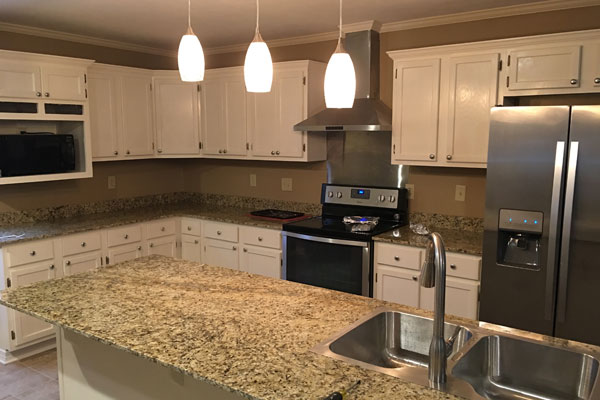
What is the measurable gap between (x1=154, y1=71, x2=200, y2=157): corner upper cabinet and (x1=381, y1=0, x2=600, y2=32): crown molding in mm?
1977

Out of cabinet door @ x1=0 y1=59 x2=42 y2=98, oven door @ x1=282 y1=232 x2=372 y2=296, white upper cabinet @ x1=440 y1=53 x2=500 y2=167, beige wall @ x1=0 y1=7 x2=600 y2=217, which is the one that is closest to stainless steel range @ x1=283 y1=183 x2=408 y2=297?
oven door @ x1=282 y1=232 x2=372 y2=296

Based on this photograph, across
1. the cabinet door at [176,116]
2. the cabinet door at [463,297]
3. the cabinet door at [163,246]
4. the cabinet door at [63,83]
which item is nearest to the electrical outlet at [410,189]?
the cabinet door at [463,297]

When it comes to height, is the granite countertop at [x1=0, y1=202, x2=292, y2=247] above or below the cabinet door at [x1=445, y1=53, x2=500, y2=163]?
below

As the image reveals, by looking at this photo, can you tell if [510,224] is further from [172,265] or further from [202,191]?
[202,191]

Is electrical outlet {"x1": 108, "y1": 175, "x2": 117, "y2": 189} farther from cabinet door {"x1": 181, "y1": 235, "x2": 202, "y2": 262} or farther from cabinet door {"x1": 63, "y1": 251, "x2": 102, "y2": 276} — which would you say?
cabinet door {"x1": 63, "y1": 251, "x2": 102, "y2": 276}

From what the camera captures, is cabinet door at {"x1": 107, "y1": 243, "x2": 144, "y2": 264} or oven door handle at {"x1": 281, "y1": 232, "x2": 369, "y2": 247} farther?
cabinet door at {"x1": 107, "y1": 243, "x2": 144, "y2": 264}

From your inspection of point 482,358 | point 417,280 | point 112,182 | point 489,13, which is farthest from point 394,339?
point 112,182

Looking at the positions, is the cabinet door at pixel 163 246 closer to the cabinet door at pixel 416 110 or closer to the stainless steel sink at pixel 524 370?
the cabinet door at pixel 416 110

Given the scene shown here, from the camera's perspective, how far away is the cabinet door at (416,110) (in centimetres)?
354

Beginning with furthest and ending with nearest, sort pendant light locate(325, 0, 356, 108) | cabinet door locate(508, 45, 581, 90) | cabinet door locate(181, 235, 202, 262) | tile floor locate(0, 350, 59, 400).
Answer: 1. cabinet door locate(181, 235, 202, 262)
2. tile floor locate(0, 350, 59, 400)
3. cabinet door locate(508, 45, 581, 90)
4. pendant light locate(325, 0, 356, 108)

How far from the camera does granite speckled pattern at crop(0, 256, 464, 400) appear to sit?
144 centimetres

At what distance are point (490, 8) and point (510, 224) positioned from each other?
1.61 meters

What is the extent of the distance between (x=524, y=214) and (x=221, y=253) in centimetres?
265

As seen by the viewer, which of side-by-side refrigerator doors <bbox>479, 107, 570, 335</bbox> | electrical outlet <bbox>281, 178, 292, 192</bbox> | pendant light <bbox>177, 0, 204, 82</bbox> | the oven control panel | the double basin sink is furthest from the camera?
electrical outlet <bbox>281, 178, 292, 192</bbox>
